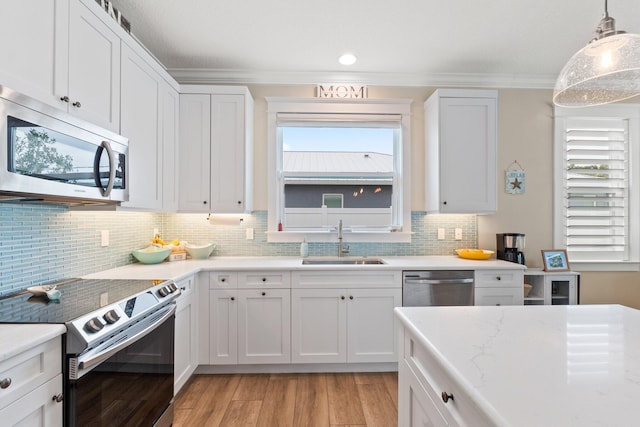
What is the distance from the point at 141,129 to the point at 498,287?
120 inches

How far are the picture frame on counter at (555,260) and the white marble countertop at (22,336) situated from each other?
11.4 ft

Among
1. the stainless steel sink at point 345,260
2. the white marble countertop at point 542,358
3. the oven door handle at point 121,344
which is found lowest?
the oven door handle at point 121,344

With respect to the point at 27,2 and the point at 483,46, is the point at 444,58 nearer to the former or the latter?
the point at 483,46

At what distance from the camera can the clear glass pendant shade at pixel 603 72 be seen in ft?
4.19

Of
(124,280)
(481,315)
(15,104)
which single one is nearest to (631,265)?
(481,315)

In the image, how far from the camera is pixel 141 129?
2.35 metres

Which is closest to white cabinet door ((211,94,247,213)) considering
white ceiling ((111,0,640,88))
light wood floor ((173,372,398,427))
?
white ceiling ((111,0,640,88))

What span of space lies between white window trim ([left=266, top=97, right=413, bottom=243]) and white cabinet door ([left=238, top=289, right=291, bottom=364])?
732 millimetres

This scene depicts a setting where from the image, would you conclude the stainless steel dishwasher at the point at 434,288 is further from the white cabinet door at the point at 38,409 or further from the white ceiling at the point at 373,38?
the white cabinet door at the point at 38,409

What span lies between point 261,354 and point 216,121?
6.70 feet

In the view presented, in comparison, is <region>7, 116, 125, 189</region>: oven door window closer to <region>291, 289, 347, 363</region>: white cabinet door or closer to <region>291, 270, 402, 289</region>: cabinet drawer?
<region>291, 270, 402, 289</region>: cabinet drawer

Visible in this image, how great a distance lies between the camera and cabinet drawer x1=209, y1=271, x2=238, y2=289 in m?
2.73

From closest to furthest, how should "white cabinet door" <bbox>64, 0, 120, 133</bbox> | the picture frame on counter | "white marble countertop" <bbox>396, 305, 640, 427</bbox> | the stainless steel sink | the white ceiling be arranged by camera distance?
"white marble countertop" <bbox>396, 305, 640, 427</bbox>
"white cabinet door" <bbox>64, 0, 120, 133</bbox>
the white ceiling
the picture frame on counter
the stainless steel sink

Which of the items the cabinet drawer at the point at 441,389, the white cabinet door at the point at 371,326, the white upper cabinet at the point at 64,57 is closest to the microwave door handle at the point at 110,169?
the white upper cabinet at the point at 64,57
